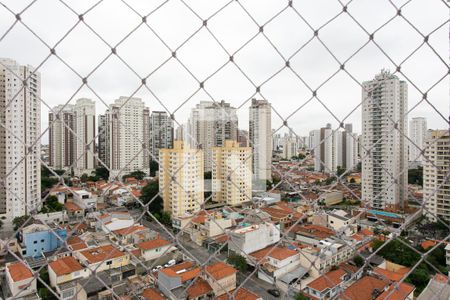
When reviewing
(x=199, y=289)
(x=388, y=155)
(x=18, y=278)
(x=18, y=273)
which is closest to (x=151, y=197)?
(x=18, y=273)

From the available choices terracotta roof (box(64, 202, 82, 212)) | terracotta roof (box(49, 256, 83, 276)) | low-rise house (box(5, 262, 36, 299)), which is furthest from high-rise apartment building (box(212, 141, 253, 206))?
terracotta roof (box(64, 202, 82, 212))

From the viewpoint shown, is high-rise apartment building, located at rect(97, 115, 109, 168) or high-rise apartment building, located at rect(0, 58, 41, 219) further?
high-rise apartment building, located at rect(97, 115, 109, 168)

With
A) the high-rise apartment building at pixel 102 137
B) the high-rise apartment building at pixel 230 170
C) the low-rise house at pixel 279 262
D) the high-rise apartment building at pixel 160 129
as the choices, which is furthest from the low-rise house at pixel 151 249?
the high-rise apartment building at pixel 102 137

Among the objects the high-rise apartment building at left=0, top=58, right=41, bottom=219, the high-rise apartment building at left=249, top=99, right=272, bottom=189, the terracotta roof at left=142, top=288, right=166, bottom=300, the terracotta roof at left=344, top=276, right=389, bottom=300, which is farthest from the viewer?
the terracotta roof at left=344, top=276, right=389, bottom=300

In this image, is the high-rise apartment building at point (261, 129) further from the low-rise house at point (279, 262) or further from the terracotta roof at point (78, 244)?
the terracotta roof at point (78, 244)

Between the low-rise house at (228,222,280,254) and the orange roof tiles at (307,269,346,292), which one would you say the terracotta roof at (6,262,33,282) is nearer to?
the low-rise house at (228,222,280,254)

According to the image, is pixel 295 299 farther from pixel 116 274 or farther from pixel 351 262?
pixel 116 274

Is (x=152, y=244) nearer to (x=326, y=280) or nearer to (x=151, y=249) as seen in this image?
(x=151, y=249)
